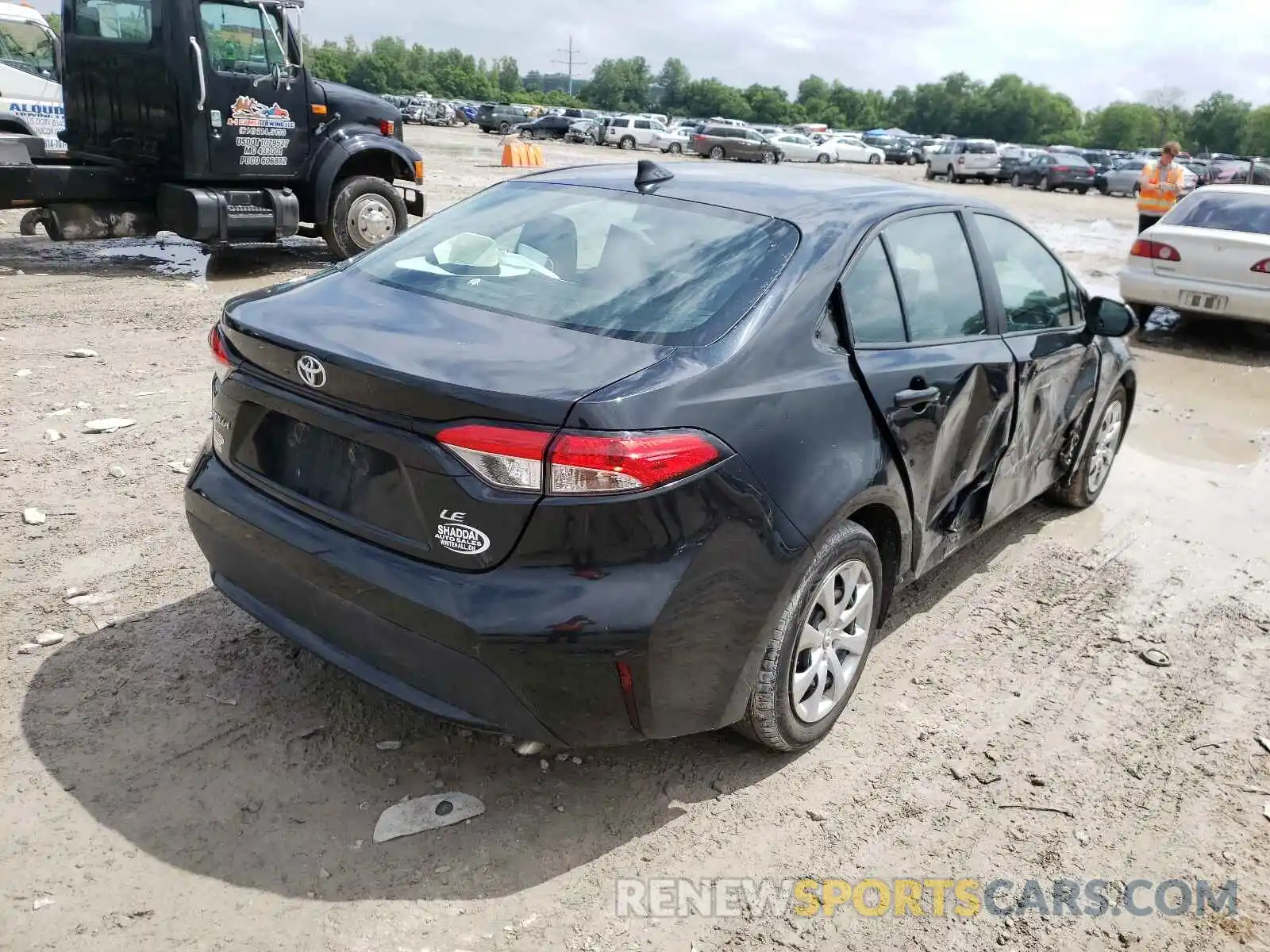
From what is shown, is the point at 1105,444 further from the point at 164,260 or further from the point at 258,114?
the point at 164,260

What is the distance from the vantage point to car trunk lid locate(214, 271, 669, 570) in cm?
246

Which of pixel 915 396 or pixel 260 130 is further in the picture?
pixel 260 130

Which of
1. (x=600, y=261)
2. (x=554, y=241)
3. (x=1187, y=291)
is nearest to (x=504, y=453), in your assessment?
(x=600, y=261)

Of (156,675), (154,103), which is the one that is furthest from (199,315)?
(156,675)

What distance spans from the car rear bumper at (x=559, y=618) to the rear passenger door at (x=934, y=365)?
80 cm

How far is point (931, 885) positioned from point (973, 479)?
1652 millimetres

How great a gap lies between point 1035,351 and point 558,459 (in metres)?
2.57

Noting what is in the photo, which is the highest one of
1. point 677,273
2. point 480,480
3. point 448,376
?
point 677,273

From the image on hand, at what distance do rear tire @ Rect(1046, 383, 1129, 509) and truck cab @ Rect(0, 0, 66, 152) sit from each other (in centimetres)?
1278

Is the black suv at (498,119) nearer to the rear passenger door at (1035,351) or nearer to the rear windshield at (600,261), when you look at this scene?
the rear passenger door at (1035,351)

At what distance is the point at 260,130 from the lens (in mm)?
9883

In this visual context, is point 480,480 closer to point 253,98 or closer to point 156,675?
point 156,675

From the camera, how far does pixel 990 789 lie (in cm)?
314

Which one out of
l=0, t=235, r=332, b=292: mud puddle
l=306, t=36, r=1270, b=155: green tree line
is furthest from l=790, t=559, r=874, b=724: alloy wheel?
l=306, t=36, r=1270, b=155: green tree line
